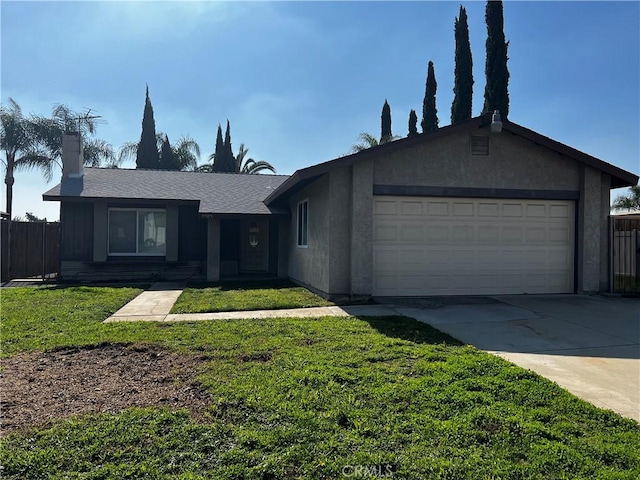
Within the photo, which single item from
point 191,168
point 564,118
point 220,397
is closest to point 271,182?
point 564,118

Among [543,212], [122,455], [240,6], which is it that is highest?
[240,6]

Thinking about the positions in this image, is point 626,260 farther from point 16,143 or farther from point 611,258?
point 16,143

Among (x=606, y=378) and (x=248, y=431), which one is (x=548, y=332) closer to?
(x=606, y=378)

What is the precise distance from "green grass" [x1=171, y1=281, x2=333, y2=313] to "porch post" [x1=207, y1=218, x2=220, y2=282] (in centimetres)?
151

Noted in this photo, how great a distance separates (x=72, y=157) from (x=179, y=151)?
64.5 ft

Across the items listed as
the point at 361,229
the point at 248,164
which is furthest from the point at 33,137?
the point at 361,229

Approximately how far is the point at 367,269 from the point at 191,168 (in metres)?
29.6

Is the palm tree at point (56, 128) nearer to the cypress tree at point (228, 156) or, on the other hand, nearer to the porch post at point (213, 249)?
the cypress tree at point (228, 156)

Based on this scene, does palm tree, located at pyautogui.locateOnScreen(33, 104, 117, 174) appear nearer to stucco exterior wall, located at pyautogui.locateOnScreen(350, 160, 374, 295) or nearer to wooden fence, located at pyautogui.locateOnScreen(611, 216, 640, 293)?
stucco exterior wall, located at pyautogui.locateOnScreen(350, 160, 374, 295)

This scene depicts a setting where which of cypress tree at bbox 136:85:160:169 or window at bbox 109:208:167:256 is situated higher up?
cypress tree at bbox 136:85:160:169

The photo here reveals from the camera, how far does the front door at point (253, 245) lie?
641 inches

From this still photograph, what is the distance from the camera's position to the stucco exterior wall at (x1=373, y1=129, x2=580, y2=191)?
9.62 meters

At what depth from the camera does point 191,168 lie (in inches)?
1396

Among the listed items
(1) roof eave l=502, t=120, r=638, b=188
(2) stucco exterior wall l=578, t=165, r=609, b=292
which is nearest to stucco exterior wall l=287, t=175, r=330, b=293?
(1) roof eave l=502, t=120, r=638, b=188
